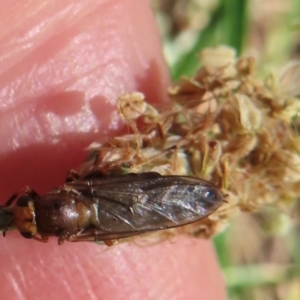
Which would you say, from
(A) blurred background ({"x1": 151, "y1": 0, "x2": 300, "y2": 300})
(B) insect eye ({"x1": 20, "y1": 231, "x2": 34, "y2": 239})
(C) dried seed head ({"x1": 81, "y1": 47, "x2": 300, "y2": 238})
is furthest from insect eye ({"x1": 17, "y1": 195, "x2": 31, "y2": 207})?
(A) blurred background ({"x1": 151, "y1": 0, "x2": 300, "y2": 300})

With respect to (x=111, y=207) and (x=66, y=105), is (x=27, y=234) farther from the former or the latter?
(x=66, y=105)

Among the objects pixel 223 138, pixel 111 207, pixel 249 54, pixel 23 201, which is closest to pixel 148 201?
pixel 111 207

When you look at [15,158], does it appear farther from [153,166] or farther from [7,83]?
[153,166]

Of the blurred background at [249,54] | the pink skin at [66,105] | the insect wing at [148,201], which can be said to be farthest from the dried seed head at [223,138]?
the blurred background at [249,54]

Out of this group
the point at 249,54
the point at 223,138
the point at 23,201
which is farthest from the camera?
the point at 249,54

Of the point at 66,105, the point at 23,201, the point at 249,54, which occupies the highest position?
the point at 66,105

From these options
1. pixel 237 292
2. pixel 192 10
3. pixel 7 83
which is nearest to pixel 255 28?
pixel 192 10

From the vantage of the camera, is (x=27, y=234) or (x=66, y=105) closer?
(x=27, y=234)
